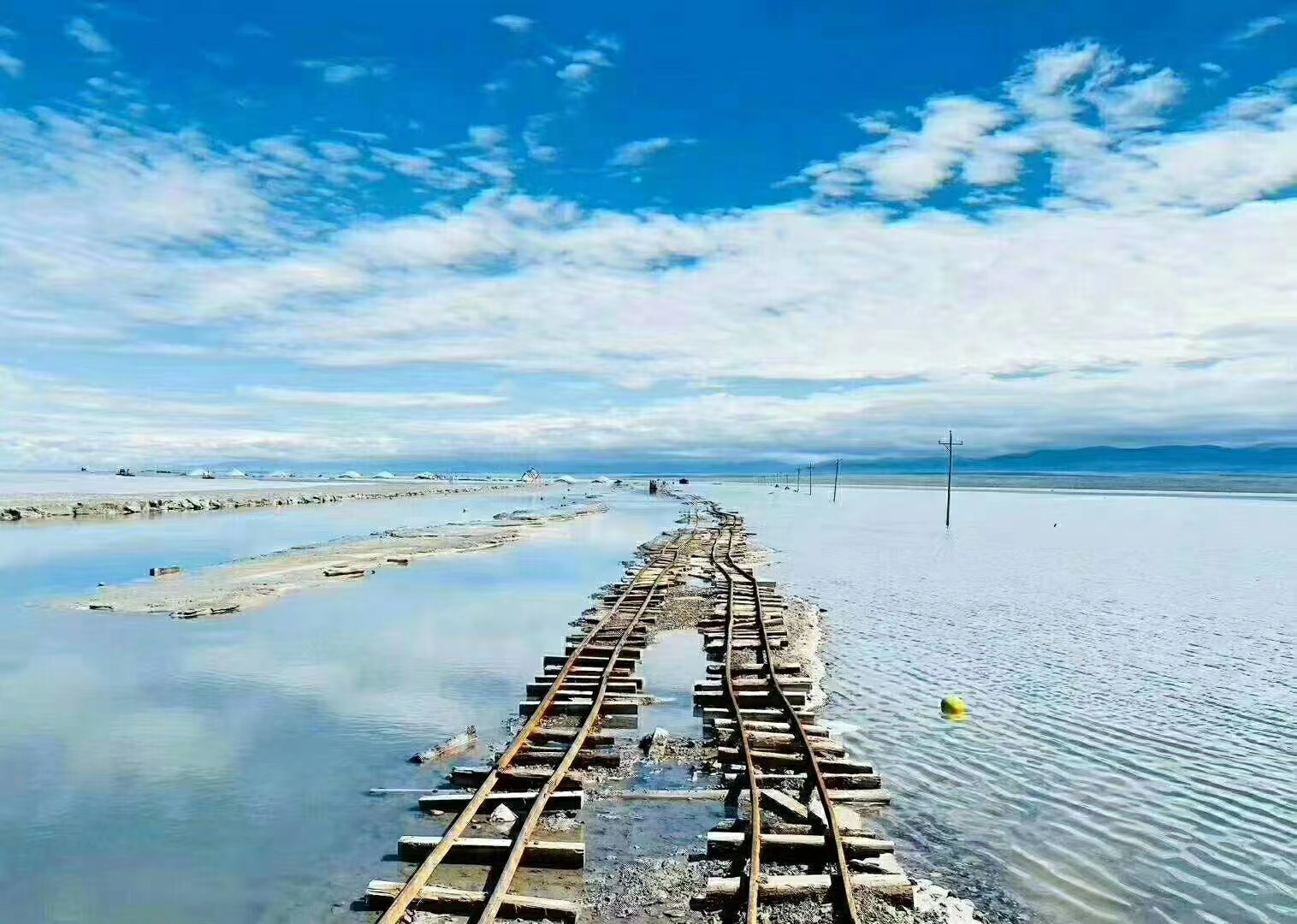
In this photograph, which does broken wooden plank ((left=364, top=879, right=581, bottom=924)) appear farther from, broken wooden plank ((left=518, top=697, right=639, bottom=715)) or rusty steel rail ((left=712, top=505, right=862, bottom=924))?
broken wooden plank ((left=518, top=697, right=639, bottom=715))

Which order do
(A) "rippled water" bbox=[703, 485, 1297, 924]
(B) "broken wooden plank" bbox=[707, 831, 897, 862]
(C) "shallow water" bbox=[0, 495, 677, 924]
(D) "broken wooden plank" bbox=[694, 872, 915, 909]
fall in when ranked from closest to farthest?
(D) "broken wooden plank" bbox=[694, 872, 915, 909], (C) "shallow water" bbox=[0, 495, 677, 924], (B) "broken wooden plank" bbox=[707, 831, 897, 862], (A) "rippled water" bbox=[703, 485, 1297, 924]

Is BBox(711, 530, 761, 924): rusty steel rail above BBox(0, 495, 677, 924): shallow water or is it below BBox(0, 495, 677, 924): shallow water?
above

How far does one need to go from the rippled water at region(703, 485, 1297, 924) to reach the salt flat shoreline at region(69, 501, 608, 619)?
1638 cm

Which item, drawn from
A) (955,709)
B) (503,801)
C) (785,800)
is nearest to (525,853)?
(503,801)

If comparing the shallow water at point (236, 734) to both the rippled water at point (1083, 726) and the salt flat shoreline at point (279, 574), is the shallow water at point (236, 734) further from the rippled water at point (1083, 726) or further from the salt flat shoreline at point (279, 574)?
the rippled water at point (1083, 726)

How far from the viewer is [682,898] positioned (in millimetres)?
8672

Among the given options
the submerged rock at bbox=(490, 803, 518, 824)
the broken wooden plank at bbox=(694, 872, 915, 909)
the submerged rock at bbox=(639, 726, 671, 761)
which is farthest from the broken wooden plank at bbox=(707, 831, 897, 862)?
the submerged rock at bbox=(639, 726, 671, 761)

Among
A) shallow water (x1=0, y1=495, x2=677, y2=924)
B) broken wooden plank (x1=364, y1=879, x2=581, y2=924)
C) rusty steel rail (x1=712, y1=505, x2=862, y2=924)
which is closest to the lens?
broken wooden plank (x1=364, y1=879, x2=581, y2=924)

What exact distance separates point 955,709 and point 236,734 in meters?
11.6

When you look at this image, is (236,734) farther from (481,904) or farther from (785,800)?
(785,800)

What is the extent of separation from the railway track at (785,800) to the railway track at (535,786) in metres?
1.57

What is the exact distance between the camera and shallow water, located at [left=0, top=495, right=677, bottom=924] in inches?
359

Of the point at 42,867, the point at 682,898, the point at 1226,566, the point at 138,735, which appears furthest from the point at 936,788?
the point at 1226,566

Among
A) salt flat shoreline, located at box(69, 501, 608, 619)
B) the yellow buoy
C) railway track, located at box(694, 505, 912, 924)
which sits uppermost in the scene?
railway track, located at box(694, 505, 912, 924)
